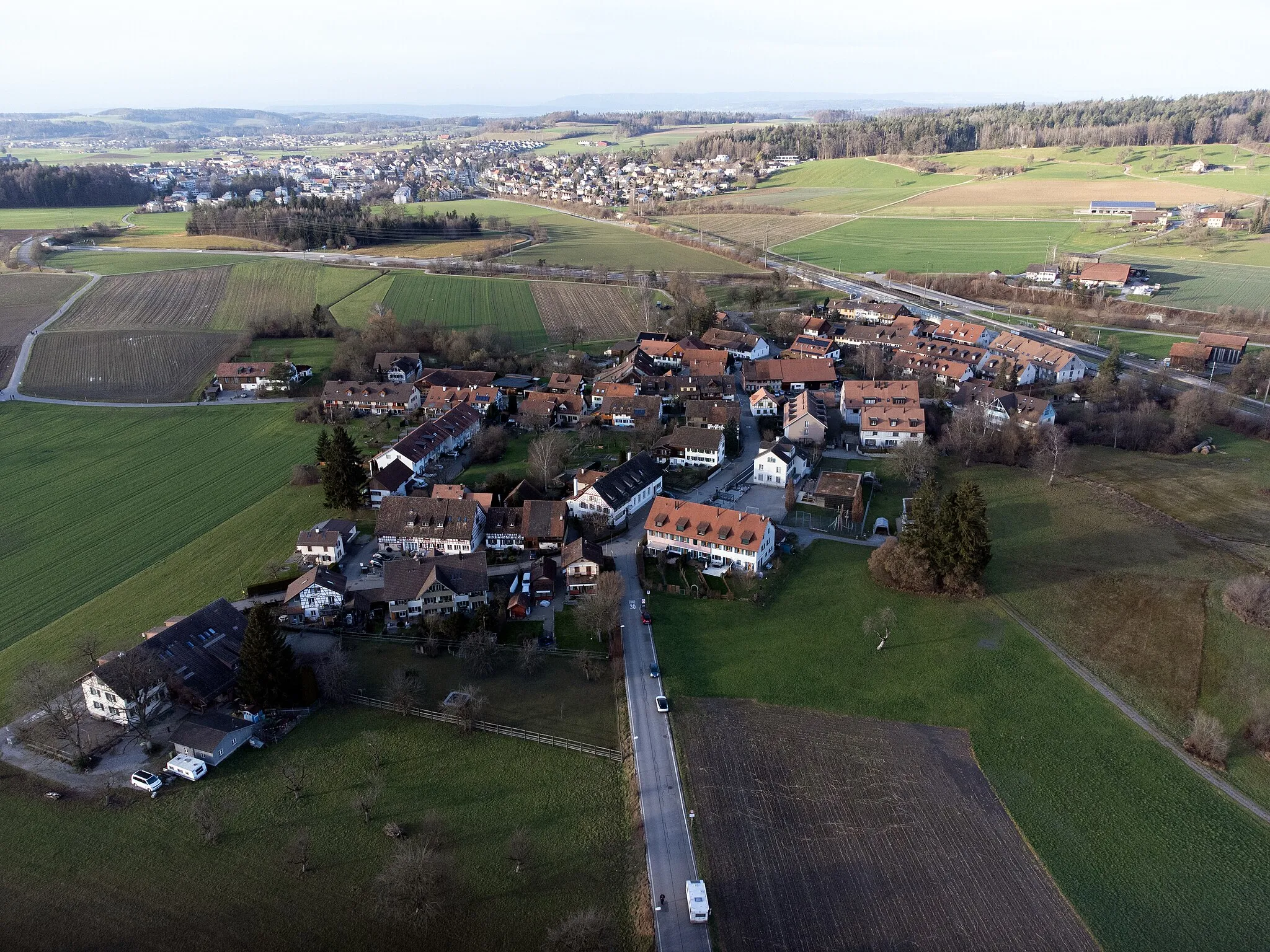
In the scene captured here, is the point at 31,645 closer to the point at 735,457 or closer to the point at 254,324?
the point at 735,457

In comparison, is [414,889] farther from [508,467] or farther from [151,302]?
[151,302]

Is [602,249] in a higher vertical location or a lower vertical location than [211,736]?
higher

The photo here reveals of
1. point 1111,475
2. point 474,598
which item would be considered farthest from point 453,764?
point 1111,475

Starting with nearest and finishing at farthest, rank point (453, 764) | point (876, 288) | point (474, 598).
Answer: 1. point (453, 764)
2. point (474, 598)
3. point (876, 288)

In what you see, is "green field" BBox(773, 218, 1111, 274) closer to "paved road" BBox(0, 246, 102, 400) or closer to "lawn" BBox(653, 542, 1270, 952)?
"lawn" BBox(653, 542, 1270, 952)


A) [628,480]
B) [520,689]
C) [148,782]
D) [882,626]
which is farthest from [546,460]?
[148,782]

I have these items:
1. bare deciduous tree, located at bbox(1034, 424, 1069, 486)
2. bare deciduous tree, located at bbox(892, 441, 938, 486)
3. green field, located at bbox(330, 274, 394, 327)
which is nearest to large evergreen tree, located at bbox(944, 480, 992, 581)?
bare deciduous tree, located at bbox(892, 441, 938, 486)

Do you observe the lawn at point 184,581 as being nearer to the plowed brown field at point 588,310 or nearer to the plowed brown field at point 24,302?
the plowed brown field at point 24,302
